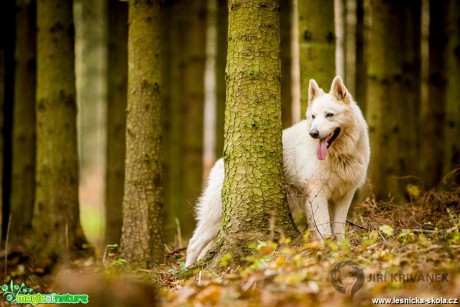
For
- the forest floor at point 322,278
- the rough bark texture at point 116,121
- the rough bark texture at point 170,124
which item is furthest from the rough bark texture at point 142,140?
the rough bark texture at point 170,124

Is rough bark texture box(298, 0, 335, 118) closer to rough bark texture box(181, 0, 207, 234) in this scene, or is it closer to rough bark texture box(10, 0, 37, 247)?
rough bark texture box(181, 0, 207, 234)

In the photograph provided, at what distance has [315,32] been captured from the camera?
753 centimetres

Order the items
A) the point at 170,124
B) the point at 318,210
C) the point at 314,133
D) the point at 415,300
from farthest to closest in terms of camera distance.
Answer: the point at 170,124 → the point at 318,210 → the point at 314,133 → the point at 415,300

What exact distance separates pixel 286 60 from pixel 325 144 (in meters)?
6.22

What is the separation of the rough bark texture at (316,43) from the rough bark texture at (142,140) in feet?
6.69

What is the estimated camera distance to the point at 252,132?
224 inches

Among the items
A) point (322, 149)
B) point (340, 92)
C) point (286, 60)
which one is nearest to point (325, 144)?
point (322, 149)

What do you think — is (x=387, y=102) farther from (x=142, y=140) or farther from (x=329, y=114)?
(x=142, y=140)

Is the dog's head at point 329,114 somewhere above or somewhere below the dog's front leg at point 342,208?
above

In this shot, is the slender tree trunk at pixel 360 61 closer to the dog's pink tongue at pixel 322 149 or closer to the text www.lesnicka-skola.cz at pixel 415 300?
the dog's pink tongue at pixel 322 149

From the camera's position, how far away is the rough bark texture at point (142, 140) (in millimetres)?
7266

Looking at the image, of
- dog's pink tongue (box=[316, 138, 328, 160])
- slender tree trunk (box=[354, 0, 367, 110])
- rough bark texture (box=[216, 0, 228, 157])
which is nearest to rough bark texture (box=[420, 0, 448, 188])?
slender tree trunk (box=[354, 0, 367, 110])

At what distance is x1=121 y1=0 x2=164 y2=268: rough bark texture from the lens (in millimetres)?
7266

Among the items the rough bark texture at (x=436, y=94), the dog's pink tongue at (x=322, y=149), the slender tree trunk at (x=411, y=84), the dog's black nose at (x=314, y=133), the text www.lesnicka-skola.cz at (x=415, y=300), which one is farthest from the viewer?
the rough bark texture at (x=436, y=94)
